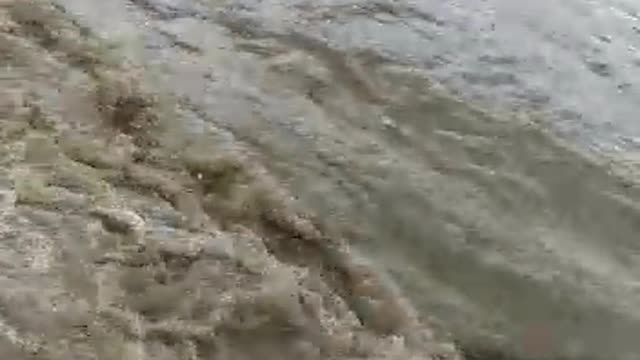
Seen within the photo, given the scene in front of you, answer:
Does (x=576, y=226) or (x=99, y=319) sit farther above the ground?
(x=576, y=226)

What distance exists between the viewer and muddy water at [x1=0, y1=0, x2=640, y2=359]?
4.36m

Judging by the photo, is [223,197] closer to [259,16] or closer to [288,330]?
[288,330]

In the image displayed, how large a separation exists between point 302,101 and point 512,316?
1.83 meters

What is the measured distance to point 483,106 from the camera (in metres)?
5.63

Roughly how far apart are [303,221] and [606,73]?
2.28 metres

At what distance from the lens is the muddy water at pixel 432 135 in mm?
4355

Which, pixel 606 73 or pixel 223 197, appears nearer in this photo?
pixel 223 197

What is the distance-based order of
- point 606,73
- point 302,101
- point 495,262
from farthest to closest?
point 606,73 < point 302,101 < point 495,262

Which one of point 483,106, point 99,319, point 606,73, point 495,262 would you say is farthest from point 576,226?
point 99,319

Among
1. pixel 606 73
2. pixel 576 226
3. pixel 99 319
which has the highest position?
pixel 606 73

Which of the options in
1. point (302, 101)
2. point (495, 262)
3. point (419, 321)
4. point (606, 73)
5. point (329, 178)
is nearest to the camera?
point (419, 321)

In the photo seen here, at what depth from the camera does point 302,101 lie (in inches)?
220

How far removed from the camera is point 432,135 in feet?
17.6

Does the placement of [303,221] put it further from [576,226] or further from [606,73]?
[606,73]
